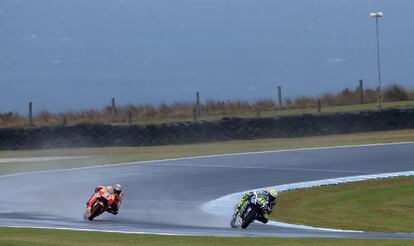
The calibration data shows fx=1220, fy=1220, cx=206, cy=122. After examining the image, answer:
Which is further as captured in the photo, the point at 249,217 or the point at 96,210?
the point at 96,210

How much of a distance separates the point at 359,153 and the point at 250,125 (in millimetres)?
8002

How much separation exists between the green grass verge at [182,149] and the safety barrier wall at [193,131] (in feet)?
1.32

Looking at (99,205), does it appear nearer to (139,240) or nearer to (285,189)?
(139,240)

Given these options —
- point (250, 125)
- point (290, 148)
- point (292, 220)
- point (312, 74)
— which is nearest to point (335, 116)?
point (250, 125)

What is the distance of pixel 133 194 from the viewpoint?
84.5 feet

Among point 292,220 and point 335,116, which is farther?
point 335,116

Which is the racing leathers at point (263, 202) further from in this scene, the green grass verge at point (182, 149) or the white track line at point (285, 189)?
the green grass verge at point (182, 149)

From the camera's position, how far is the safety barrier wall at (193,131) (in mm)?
40594

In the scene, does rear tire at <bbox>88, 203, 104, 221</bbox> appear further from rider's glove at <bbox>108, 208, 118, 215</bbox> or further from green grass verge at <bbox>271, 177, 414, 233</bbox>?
green grass verge at <bbox>271, 177, 414, 233</bbox>

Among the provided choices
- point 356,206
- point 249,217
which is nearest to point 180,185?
point 356,206

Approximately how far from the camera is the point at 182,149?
127ft

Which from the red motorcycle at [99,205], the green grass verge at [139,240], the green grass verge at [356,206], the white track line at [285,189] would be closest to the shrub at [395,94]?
the white track line at [285,189]

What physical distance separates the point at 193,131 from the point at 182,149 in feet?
8.46

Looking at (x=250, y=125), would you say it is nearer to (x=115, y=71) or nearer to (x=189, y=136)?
(x=189, y=136)
